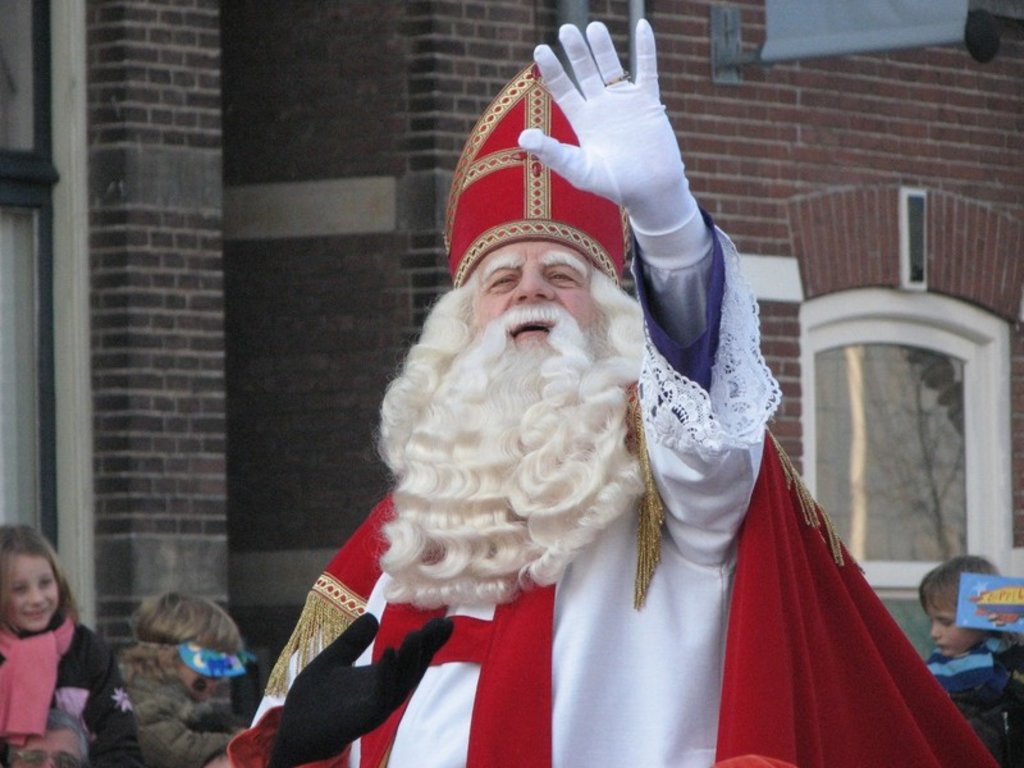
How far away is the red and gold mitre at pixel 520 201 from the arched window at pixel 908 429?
18.9ft

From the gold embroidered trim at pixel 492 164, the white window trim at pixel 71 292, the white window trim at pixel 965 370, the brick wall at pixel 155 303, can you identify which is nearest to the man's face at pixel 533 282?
the gold embroidered trim at pixel 492 164

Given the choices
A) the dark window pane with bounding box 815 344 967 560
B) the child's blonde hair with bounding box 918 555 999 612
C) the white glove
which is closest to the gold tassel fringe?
the white glove

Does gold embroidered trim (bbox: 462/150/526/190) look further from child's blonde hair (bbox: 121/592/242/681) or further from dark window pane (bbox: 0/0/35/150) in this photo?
dark window pane (bbox: 0/0/35/150)

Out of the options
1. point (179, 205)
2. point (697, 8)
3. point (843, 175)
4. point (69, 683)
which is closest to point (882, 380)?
point (843, 175)

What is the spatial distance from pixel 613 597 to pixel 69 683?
2771 mm

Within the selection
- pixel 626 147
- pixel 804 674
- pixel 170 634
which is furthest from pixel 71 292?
pixel 626 147

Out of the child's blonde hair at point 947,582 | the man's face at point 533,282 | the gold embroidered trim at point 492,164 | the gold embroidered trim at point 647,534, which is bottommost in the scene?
the child's blonde hair at point 947,582

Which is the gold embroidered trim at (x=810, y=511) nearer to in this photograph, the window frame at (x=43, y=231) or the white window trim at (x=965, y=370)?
the window frame at (x=43, y=231)

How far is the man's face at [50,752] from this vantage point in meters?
6.31

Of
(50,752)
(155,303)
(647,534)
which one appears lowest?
(50,752)

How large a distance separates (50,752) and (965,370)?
18.8 ft

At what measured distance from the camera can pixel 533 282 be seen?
14.9 ft

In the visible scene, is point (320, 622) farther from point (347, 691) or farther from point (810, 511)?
point (810, 511)

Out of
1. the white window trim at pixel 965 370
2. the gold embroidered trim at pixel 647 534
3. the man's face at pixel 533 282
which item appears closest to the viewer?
the gold embroidered trim at pixel 647 534
